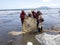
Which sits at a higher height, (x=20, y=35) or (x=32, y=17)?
(x=32, y=17)

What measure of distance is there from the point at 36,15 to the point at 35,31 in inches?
34.2

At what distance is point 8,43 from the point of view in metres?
7.92

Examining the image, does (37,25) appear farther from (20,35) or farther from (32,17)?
(20,35)

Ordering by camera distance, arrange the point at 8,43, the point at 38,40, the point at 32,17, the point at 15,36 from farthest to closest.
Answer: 1. the point at 32,17
2. the point at 15,36
3. the point at 38,40
4. the point at 8,43

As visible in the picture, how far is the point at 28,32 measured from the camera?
10.3 metres

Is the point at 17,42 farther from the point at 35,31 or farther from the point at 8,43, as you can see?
the point at 35,31

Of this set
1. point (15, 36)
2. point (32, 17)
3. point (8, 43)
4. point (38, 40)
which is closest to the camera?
point (8, 43)

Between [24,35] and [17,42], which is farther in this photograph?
[24,35]

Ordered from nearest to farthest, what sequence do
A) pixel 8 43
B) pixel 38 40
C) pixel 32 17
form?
1. pixel 8 43
2. pixel 38 40
3. pixel 32 17

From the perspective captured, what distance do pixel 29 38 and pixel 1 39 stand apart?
1.29 meters

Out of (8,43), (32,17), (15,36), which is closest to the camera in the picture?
(8,43)

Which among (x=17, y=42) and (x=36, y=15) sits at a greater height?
(x=36, y=15)

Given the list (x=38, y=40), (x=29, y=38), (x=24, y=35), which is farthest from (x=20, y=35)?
(x=38, y=40)

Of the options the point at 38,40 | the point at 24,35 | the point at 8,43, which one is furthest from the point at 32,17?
the point at 8,43
